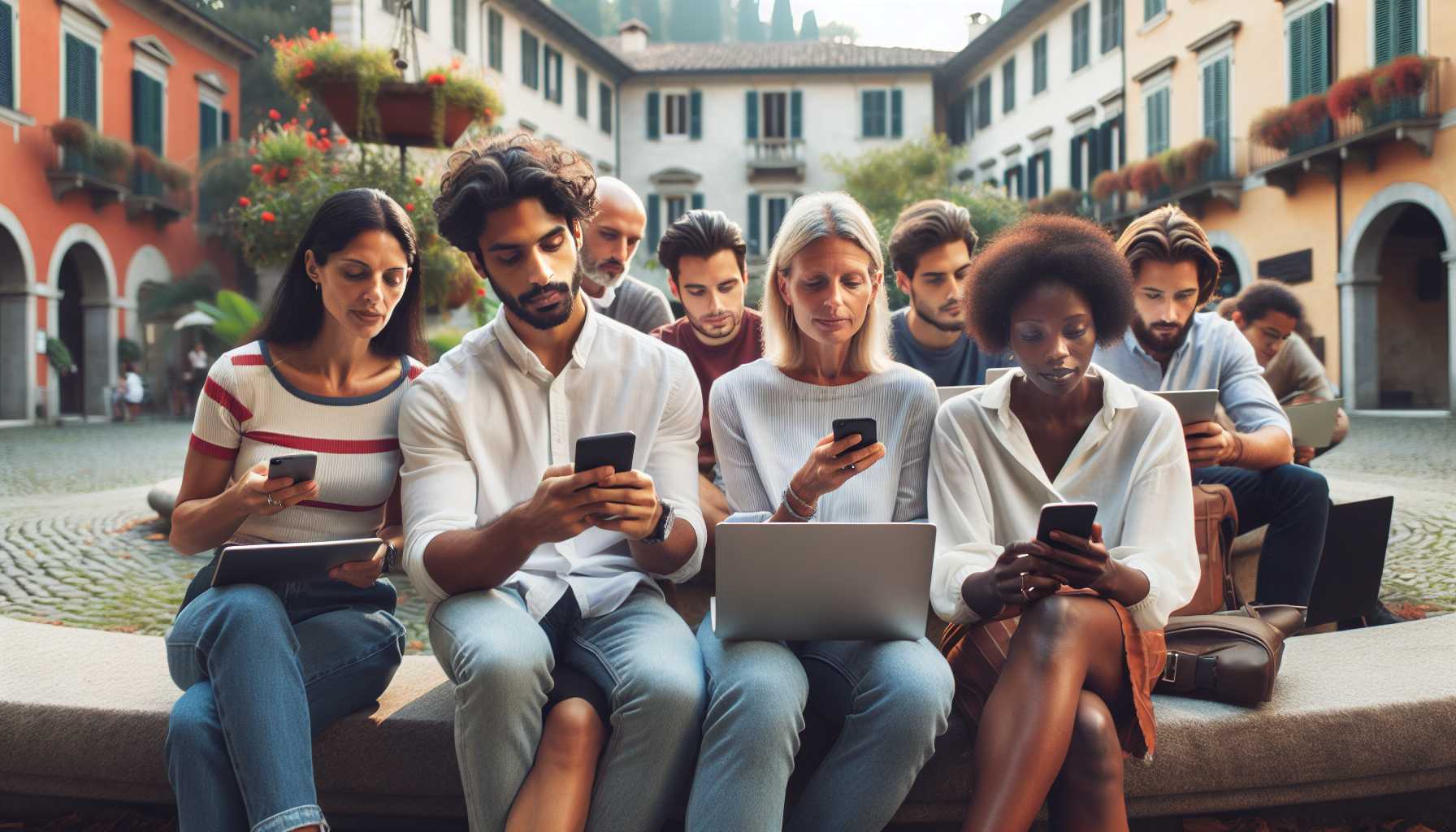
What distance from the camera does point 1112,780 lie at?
6.63 ft

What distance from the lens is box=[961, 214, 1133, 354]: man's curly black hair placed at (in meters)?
2.54

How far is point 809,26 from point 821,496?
6356cm

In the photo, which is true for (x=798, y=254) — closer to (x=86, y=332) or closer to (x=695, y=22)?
(x=86, y=332)

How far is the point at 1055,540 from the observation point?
2074mm

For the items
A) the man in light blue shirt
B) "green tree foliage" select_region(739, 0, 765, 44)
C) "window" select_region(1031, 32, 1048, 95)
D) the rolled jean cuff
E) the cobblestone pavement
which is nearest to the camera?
the rolled jean cuff

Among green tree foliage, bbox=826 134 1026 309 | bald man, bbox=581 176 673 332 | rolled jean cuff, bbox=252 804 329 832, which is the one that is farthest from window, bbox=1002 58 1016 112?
rolled jean cuff, bbox=252 804 329 832

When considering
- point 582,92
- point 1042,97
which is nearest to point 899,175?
point 1042,97

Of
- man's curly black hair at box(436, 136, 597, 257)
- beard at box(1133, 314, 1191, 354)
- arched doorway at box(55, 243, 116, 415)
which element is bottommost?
beard at box(1133, 314, 1191, 354)

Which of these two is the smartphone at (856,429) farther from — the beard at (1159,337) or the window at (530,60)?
the window at (530,60)

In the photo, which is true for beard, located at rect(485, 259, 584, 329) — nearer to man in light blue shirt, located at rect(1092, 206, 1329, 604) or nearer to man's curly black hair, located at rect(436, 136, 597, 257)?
man's curly black hair, located at rect(436, 136, 597, 257)

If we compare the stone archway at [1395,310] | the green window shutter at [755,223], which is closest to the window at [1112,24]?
the stone archway at [1395,310]

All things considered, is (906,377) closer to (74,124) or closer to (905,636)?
(905,636)

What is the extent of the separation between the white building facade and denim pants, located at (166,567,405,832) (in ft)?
72.8

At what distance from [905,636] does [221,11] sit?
94.5 feet
